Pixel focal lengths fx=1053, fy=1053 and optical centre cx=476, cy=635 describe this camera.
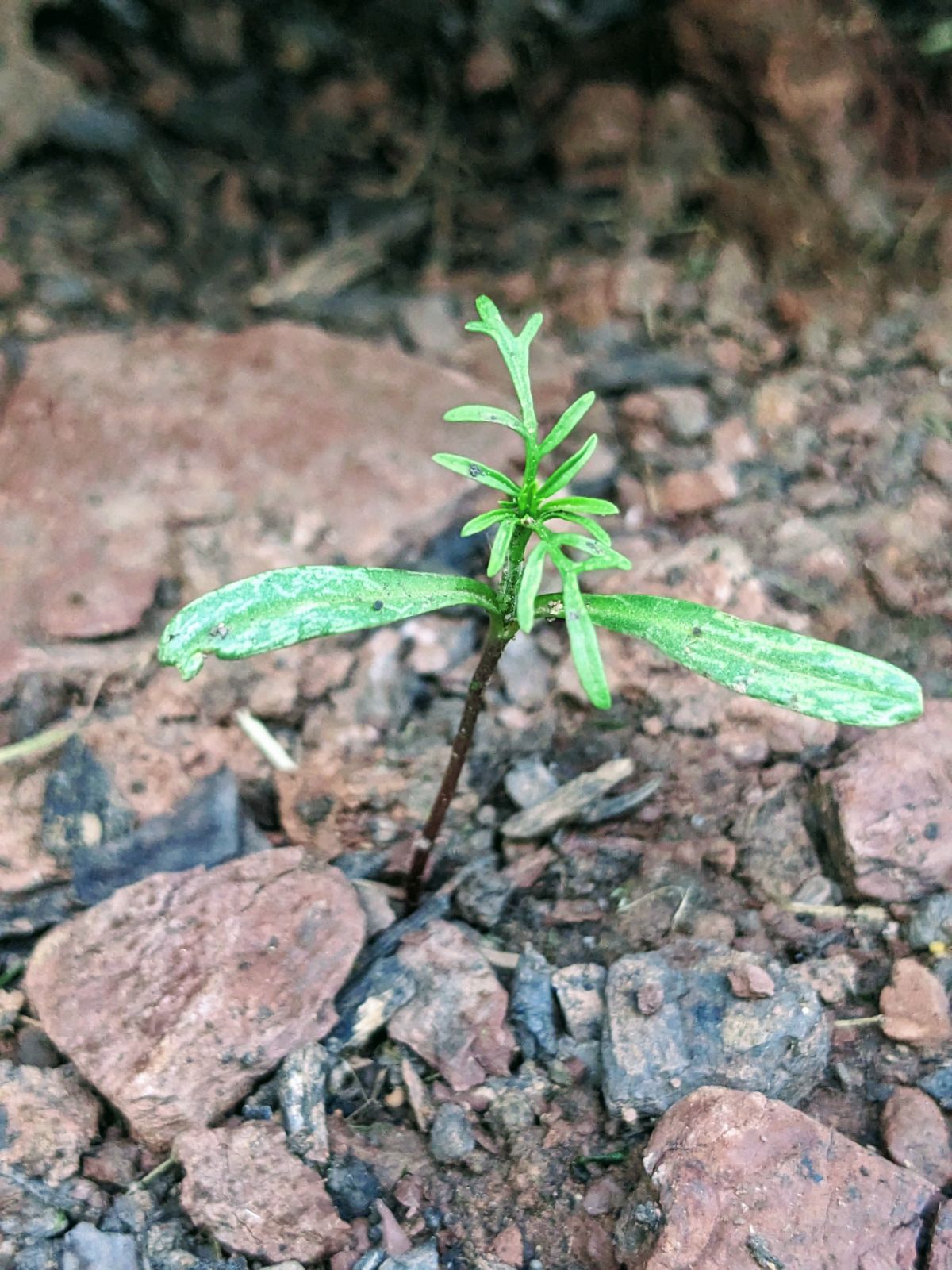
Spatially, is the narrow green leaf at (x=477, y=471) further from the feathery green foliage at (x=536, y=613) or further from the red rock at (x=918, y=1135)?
the red rock at (x=918, y=1135)


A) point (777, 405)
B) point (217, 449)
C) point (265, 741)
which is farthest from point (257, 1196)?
point (777, 405)

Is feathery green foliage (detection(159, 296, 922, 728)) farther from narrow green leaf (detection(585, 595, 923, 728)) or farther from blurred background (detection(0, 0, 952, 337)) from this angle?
blurred background (detection(0, 0, 952, 337))

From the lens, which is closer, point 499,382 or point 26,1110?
point 26,1110

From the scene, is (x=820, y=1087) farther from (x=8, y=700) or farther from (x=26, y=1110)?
(x=8, y=700)

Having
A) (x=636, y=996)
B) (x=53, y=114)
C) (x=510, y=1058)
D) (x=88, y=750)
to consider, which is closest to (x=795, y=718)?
(x=636, y=996)

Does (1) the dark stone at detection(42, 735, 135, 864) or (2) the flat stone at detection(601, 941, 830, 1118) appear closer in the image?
(2) the flat stone at detection(601, 941, 830, 1118)

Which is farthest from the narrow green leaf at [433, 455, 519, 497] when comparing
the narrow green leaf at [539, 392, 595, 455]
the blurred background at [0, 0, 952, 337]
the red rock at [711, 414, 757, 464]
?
the blurred background at [0, 0, 952, 337]
